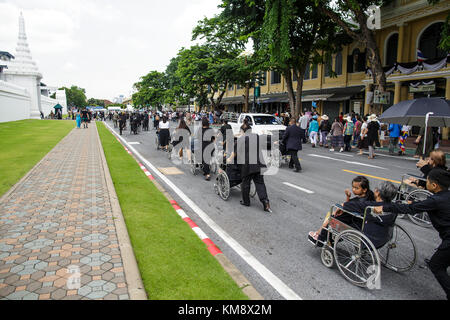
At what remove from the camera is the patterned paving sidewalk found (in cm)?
364

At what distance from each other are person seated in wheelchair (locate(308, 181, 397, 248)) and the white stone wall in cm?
3665

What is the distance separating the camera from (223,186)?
25.7 ft

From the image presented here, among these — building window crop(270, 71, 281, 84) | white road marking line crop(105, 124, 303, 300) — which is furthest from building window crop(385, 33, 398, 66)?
white road marking line crop(105, 124, 303, 300)

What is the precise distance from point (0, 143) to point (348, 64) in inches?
1065

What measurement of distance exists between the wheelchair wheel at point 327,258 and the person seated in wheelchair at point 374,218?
1.55 feet

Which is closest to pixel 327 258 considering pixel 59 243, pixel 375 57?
pixel 59 243

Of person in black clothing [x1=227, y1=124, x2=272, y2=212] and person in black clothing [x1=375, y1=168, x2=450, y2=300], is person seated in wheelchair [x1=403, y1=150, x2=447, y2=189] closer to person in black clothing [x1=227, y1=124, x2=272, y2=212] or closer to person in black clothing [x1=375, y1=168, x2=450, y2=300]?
person in black clothing [x1=375, y1=168, x2=450, y2=300]

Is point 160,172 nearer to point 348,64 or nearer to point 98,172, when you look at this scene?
point 98,172

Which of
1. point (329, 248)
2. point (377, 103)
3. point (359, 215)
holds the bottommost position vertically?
point (329, 248)

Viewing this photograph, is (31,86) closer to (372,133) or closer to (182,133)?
(182,133)

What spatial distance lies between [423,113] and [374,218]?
555 cm
